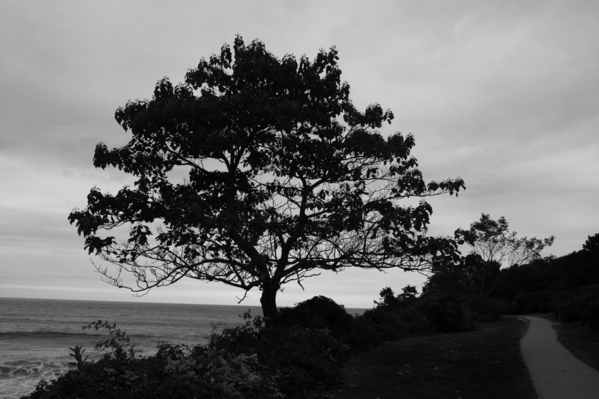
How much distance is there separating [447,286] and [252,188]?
3958cm

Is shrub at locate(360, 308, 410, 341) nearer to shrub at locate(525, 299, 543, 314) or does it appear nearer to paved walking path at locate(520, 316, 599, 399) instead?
paved walking path at locate(520, 316, 599, 399)

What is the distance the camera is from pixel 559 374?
11.6 metres

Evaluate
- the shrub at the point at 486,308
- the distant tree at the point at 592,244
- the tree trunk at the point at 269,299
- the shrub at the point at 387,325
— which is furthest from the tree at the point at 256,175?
the distant tree at the point at 592,244

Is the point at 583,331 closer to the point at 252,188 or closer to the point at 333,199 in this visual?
the point at 333,199

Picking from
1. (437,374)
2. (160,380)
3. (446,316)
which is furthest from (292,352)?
(446,316)

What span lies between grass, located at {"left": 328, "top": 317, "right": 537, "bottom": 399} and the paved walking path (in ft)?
0.88

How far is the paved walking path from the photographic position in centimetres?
949

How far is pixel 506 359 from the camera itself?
14.2 metres

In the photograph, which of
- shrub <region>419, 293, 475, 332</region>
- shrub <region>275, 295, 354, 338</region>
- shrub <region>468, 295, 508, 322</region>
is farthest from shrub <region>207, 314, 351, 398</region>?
shrub <region>468, 295, 508, 322</region>

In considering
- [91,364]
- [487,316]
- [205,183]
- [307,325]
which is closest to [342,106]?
[205,183]

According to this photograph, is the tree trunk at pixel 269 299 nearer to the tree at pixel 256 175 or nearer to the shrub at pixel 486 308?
the tree at pixel 256 175

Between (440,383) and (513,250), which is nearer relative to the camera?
(440,383)

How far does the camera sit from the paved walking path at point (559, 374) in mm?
9492

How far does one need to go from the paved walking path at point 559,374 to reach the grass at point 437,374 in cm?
27
